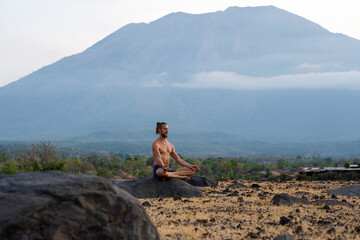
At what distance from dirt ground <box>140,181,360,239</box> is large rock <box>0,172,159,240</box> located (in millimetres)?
1777

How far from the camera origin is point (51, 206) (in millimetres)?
7211

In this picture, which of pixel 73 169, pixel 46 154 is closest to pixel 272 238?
pixel 46 154

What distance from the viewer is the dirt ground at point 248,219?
964 cm

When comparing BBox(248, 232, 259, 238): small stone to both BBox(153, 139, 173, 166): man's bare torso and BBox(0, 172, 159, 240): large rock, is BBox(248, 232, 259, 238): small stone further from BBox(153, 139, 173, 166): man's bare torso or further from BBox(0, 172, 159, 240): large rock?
BBox(153, 139, 173, 166): man's bare torso

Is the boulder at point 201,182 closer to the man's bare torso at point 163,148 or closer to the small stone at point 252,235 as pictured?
the man's bare torso at point 163,148

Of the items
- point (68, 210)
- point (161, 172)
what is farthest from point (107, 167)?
point (68, 210)

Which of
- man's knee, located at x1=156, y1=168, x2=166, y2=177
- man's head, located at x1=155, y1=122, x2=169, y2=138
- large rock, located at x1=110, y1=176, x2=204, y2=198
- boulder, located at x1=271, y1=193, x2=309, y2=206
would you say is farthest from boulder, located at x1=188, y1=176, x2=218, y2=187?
boulder, located at x1=271, y1=193, x2=309, y2=206

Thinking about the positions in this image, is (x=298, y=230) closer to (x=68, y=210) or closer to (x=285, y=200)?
(x=68, y=210)

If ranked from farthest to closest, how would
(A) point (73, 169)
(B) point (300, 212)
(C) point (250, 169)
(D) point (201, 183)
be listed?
(C) point (250, 169)
(A) point (73, 169)
(D) point (201, 183)
(B) point (300, 212)

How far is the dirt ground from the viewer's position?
380 inches

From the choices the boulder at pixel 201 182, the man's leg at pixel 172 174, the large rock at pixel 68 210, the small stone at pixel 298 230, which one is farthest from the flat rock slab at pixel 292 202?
the boulder at pixel 201 182

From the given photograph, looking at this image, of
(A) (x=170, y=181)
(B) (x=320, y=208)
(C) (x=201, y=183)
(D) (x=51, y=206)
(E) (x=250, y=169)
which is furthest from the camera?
(E) (x=250, y=169)

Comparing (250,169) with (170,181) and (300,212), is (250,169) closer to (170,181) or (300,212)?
(170,181)

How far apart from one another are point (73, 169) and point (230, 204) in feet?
110
